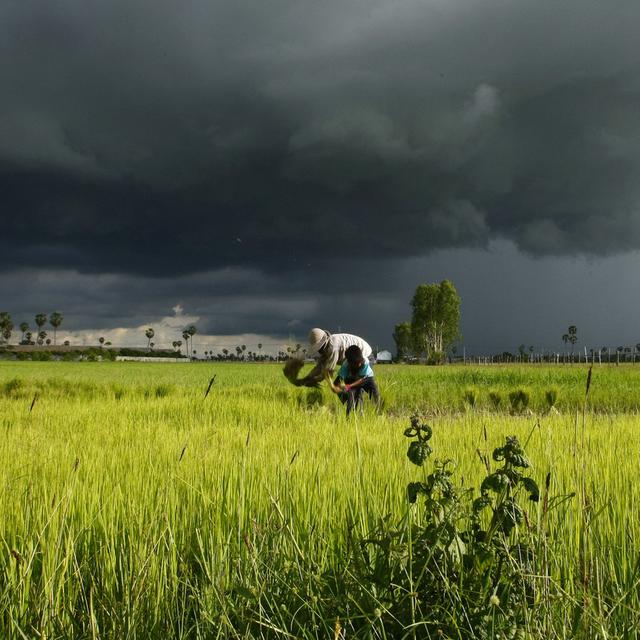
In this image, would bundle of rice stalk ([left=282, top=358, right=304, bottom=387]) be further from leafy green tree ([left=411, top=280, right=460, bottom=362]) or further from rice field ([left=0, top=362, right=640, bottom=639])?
leafy green tree ([left=411, top=280, right=460, bottom=362])

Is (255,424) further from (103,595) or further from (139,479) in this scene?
(103,595)

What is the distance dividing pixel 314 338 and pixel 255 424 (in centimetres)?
123

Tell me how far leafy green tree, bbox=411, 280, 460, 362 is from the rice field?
210 feet

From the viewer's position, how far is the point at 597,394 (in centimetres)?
1144

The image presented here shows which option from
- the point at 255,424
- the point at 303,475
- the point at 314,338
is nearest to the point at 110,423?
the point at 255,424

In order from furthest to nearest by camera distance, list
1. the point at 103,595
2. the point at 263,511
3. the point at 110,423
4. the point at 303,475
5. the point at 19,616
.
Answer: the point at 110,423 → the point at 303,475 → the point at 263,511 → the point at 103,595 → the point at 19,616

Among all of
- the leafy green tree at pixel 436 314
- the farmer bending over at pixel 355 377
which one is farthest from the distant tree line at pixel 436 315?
the farmer bending over at pixel 355 377

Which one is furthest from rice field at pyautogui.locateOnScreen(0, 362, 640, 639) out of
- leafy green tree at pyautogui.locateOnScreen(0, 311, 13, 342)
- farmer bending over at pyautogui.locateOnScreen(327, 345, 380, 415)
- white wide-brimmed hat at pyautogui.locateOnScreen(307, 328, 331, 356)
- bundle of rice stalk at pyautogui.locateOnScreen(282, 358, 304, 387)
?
leafy green tree at pyautogui.locateOnScreen(0, 311, 13, 342)

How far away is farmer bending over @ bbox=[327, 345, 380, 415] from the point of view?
7042 mm

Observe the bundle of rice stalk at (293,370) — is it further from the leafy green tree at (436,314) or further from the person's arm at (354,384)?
the leafy green tree at (436,314)

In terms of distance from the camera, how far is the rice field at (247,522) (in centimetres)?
167

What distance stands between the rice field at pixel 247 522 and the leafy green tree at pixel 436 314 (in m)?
64.2

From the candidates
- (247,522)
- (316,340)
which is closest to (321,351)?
(316,340)

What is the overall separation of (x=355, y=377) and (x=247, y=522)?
191 inches
